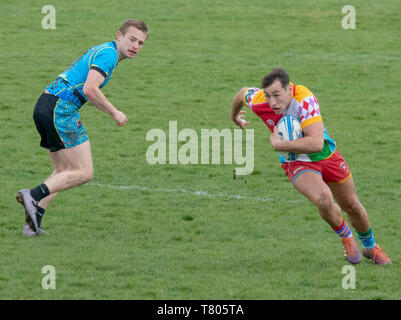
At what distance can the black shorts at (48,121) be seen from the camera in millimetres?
10250

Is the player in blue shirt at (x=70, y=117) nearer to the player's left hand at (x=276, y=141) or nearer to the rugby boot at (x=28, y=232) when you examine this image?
the rugby boot at (x=28, y=232)

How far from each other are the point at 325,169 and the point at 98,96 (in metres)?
2.61

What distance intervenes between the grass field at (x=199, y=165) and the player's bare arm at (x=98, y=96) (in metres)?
1.55

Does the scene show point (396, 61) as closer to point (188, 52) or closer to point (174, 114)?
point (188, 52)

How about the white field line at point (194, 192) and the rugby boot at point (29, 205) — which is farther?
the white field line at point (194, 192)

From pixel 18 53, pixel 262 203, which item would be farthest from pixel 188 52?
pixel 262 203

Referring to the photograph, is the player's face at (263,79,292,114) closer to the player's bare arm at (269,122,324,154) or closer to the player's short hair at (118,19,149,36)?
the player's bare arm at (269,122,324,154)

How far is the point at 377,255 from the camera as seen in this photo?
934cm

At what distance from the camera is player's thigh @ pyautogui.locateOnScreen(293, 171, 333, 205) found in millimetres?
8945

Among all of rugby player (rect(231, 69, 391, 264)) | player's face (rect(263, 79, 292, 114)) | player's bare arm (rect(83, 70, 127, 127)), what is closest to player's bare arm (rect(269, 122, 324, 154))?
rugby player (rect(231, 69, 391, 264))

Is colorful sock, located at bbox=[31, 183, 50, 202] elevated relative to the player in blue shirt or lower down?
lower down

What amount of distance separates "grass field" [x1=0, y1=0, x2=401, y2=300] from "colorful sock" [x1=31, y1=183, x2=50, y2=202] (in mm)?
556

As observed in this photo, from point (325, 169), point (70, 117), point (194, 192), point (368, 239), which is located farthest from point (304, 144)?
point (194, 192)

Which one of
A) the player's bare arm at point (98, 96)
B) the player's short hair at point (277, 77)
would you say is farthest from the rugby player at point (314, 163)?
the player's bare arm at point (98, 96)
